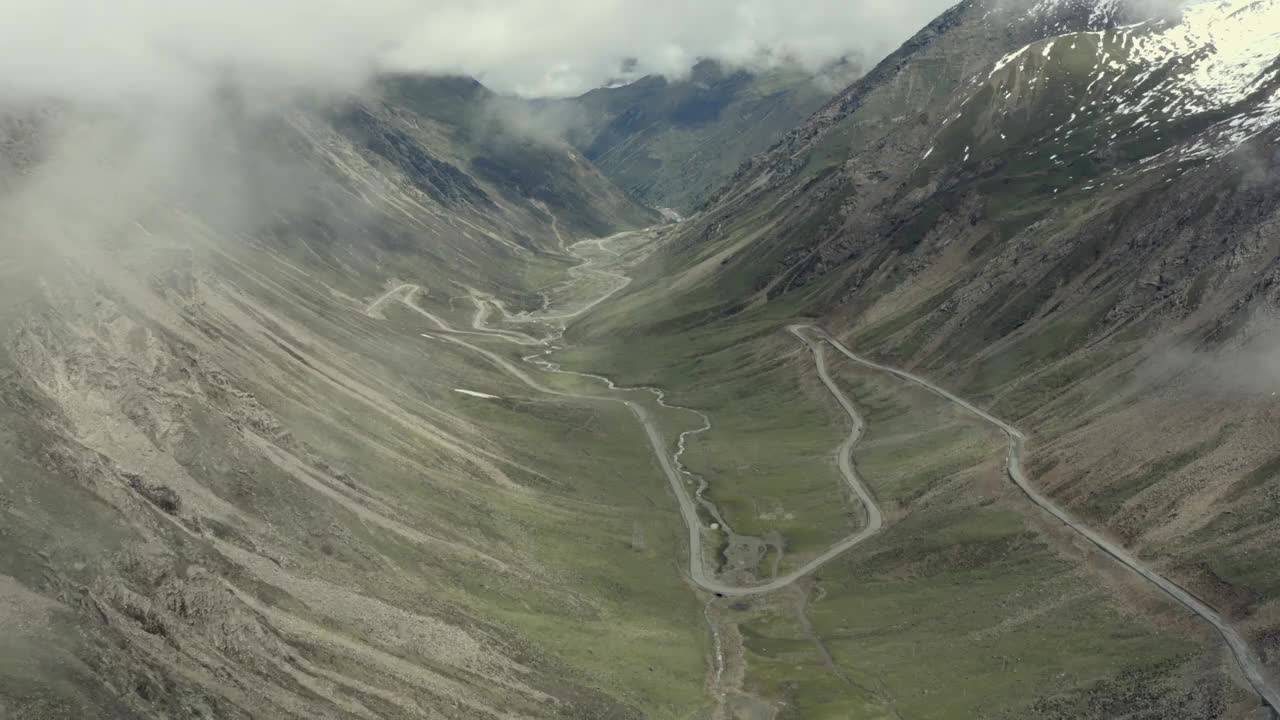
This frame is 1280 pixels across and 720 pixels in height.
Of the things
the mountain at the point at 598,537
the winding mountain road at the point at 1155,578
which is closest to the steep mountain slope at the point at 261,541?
the mountain at the point at 598,537

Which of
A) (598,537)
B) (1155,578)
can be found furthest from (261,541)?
(1155,578)

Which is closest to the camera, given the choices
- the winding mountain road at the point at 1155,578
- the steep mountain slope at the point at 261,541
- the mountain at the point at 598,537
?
the steep mountain slope at the point at 261,541

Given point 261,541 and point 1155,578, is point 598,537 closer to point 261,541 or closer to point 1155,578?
point 261,541

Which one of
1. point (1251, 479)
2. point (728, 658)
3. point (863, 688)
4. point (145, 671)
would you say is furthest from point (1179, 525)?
point (145, 671)

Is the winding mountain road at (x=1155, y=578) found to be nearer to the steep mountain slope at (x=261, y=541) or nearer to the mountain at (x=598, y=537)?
the mountain at (x=598, y=537)

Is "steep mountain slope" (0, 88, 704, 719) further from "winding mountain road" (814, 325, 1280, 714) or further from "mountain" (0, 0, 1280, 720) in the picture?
"winding mountain road" (814, 325, 1280, 714)

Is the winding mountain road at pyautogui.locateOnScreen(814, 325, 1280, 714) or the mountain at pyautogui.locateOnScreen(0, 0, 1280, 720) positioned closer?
the mountain at pyautogui.locateOnScreen(0, 0, 1280, 720)

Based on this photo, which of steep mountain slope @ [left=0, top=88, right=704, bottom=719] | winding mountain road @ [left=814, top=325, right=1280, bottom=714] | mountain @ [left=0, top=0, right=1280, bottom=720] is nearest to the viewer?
steep mountain slope @ [left=0, top=88, right=704, bottom=719]

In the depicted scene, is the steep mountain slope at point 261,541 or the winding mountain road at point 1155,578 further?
the winding mountain road at point 1155,578

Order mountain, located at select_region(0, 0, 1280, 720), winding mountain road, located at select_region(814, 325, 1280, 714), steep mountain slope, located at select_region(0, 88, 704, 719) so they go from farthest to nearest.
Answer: winding mountain road, located at select_region(814, 325, 1280, 714)
mountain, located at select_region(0, 0, 1280, 720)
steep mountain slope, located at select_region(0, 88, 704, 719)

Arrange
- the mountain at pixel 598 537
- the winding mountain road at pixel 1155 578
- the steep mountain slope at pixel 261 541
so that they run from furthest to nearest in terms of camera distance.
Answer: the winding mountain road at pixel 1155 578, the mountain at pixel 598 537, the steep mountain slope at pixel 261 541

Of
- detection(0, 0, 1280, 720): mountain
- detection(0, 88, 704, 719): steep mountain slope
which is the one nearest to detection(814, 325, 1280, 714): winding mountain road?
detection(0, 0, 1280, 720): mountain
